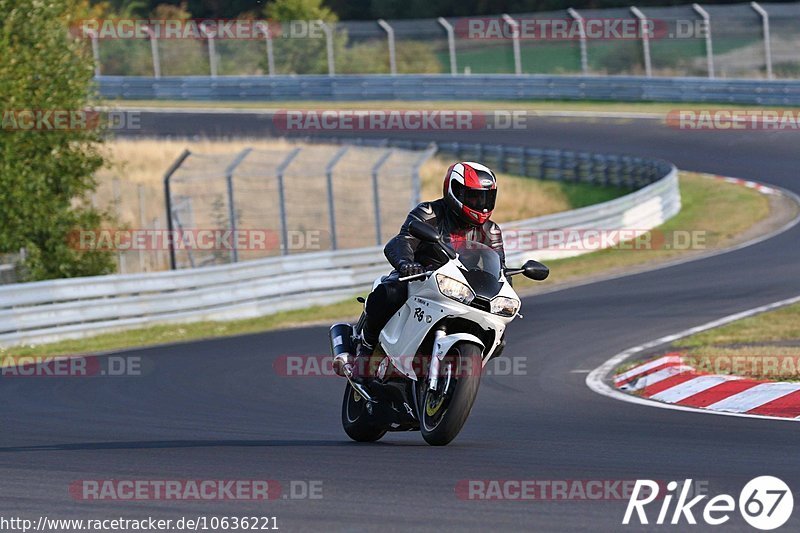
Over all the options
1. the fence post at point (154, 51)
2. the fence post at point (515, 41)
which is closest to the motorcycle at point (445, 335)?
the fence post at point (515, 41)

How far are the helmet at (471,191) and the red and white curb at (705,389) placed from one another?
2.96 meters

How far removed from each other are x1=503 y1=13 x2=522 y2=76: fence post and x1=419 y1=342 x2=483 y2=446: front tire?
37073mm

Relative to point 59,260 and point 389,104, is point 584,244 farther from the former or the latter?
point 389,104

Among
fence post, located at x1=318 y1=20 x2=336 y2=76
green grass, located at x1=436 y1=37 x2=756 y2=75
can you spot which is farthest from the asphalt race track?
fence post, located at x1=318 y1=20 x2=336 y2=76

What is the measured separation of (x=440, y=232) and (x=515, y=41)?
3707 cm

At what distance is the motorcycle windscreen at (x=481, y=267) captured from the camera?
25.6 ft

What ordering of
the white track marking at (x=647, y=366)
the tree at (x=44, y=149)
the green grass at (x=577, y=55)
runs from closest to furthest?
the white track marking at (x=647, y=366) → the tree at (x=44, y=149) → the green grass at (x=577, y=55)

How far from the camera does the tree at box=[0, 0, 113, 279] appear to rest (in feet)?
73.8

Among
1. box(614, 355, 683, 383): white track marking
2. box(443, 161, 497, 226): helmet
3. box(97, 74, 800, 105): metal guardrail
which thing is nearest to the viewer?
box(443, 161, 497, 226): helmet

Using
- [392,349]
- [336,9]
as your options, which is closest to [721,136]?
[392,349]

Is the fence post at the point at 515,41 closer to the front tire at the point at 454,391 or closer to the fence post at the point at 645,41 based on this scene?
the fence post at the point at 645,41

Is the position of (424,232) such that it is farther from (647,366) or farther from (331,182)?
(331,182)

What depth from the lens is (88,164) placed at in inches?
939

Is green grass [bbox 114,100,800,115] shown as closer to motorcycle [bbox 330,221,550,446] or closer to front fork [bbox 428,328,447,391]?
motorcycle [bbox 330,221,550,446]
